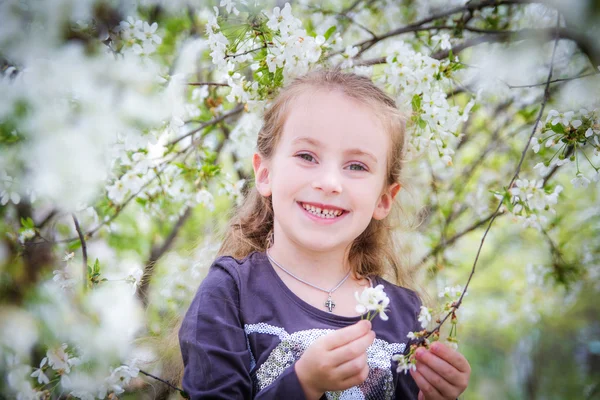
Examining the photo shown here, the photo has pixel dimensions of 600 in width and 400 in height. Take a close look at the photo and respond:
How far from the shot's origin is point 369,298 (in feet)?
3.81

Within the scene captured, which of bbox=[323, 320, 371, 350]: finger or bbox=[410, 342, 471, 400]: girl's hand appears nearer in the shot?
bbox=[323, 320, 371, 350]: finger

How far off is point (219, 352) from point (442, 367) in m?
0.55

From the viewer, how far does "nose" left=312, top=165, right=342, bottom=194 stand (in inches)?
56.3

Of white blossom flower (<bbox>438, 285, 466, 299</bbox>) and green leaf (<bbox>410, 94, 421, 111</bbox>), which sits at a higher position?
green leaf (<bbox>410, 94, 421, 111</bbox>)

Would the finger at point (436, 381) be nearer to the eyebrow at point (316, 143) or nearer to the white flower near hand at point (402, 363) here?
the white flower near hand at point (402, 363)

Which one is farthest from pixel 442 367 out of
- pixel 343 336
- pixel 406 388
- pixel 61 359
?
pixel 61 359

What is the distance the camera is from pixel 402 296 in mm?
1699

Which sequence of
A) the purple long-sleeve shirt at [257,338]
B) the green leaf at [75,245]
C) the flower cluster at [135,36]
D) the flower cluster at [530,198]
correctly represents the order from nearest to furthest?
the purple long-sleeve shirt at [257,338] < the flower cluster at [530,198] < the flower cluster at [135,36] < the green leaf at [75,245]

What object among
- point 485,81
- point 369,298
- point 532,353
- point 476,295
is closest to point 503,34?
point 485,81

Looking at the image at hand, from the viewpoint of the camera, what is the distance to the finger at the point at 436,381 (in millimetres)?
1394

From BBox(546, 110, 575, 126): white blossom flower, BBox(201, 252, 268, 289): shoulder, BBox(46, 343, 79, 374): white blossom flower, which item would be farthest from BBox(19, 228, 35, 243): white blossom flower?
BBox(546, 110, 575, 126): white blossom flower

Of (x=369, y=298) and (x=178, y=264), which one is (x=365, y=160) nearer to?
(x=369, y=298)

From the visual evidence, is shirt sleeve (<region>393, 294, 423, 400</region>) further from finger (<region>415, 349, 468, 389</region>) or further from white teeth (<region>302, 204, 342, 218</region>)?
white teeth (<region>302, 204, 342, 218</region>)

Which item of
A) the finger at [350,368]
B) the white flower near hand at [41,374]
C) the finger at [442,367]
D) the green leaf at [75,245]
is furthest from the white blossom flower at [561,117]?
the green leaf at [75,245]
